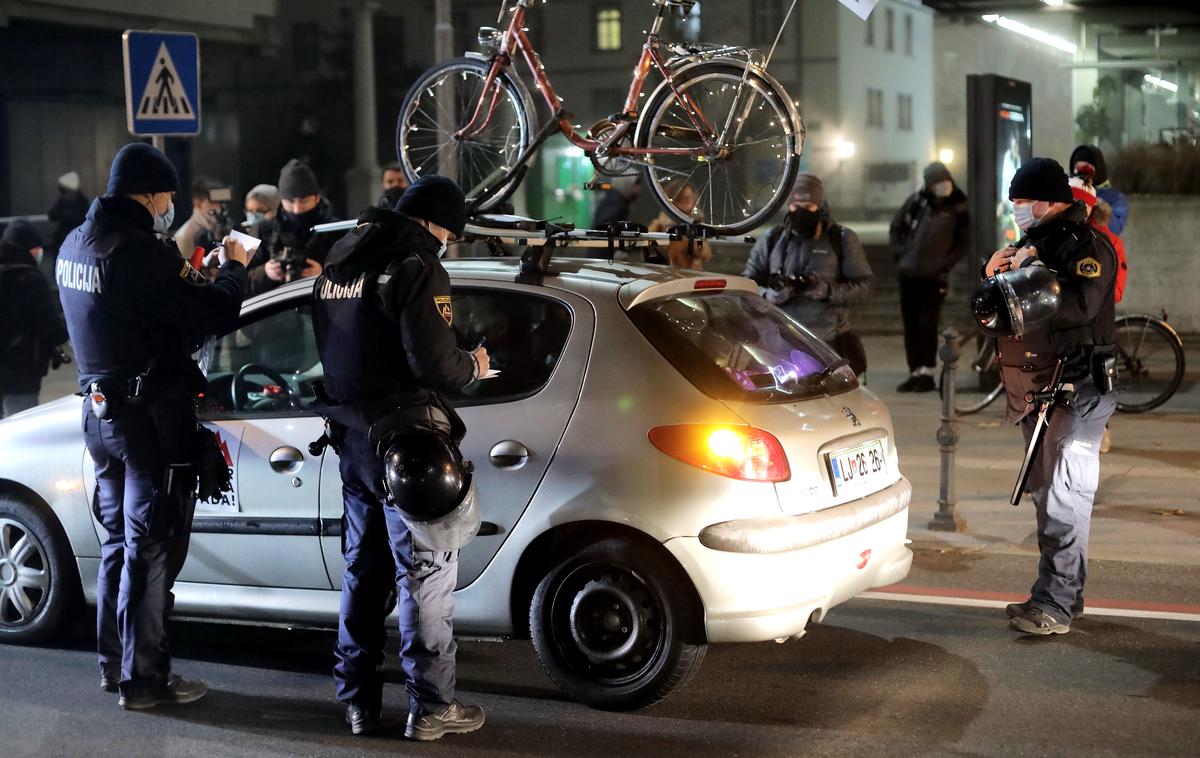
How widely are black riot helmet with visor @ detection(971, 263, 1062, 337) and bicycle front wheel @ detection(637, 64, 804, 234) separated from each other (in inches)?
41.6

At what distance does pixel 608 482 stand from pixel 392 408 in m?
0.77

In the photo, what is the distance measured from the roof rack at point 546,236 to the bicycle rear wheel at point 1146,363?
647cm

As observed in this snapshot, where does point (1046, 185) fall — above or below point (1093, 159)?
below

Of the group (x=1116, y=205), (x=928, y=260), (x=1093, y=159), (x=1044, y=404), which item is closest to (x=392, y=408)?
(x=1044, y=404)

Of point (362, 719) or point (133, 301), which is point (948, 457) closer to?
point (362, 719)

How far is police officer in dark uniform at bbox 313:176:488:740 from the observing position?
4.87 metres

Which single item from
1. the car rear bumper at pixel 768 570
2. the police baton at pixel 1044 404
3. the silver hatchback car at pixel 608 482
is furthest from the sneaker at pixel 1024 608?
the car rear bumper at pixel 768 570

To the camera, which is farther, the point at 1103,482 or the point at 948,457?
the point at 1103,482

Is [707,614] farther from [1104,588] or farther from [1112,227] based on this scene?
[1112,227]

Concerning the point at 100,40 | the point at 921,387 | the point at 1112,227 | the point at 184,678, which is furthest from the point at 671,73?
the point at 100,40

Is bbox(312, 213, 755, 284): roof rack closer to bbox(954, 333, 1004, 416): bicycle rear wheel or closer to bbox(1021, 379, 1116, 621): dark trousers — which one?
bbox(1021, 379, 1116, 621): dark trousers

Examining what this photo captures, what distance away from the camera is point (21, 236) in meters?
8.62

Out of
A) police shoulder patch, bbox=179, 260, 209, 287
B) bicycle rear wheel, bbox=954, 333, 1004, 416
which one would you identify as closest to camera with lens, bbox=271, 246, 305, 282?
police shoulder patch, bbox=179, 260, 209, 287

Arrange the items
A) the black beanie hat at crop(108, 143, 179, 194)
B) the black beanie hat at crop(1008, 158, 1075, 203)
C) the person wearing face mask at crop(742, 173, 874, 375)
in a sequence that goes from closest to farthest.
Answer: the black beanie hat at crop(108, 143, 179, 194)
the black beanie hat at crop(1008, 158, 1075, 203)
the person wearing face mask at crop(742, 173, 874, 375)
